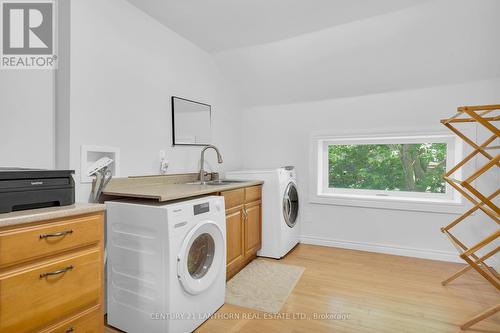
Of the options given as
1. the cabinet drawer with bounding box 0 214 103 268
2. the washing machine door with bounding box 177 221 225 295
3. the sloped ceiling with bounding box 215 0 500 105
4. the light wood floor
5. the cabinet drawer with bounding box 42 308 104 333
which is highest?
the sloped ceiling with bounding box 215 0 500 105

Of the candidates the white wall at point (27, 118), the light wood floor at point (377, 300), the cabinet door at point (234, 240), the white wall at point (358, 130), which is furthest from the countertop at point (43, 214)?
the white wall at point (358, 130)

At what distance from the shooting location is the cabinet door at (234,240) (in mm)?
2301

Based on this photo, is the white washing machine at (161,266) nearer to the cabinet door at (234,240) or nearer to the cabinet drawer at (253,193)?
the cabinet door at (234,240)

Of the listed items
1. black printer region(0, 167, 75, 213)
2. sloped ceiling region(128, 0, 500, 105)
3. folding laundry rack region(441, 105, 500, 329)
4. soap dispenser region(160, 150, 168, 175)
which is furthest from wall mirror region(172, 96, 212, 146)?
folding laundry rack region(441, 105, 500, 329)

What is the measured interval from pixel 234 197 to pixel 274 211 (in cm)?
64

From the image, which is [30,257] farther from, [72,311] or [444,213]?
[444,213]

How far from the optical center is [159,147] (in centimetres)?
238

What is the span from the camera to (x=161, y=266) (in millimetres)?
1498

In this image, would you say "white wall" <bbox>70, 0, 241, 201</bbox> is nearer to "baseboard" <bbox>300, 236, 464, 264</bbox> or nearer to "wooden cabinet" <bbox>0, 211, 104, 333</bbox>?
"wooden cabinet" <bbox>0, 211, 104, 333</bbox>

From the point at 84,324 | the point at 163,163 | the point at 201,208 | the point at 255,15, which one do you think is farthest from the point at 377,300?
the point at 255,15

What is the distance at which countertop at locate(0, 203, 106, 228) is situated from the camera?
3.34 feet

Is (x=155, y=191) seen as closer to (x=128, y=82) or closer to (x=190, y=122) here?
(x=128, y=82)

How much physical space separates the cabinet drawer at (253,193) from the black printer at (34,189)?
1543 millimetres

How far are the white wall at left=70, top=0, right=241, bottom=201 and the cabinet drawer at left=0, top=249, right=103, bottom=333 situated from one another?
66 cm
